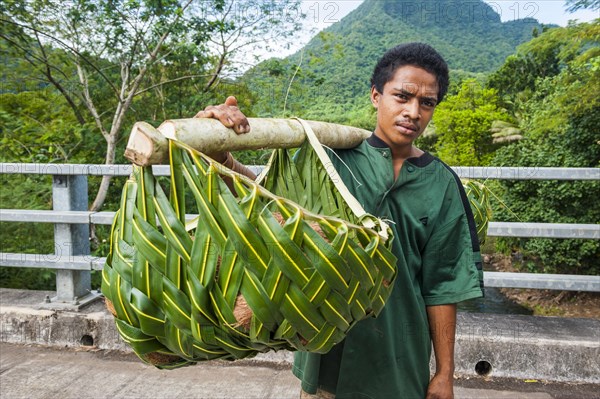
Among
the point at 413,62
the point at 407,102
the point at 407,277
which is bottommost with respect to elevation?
the point at 407,277

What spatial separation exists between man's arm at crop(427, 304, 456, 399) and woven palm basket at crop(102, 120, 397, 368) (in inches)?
20.3

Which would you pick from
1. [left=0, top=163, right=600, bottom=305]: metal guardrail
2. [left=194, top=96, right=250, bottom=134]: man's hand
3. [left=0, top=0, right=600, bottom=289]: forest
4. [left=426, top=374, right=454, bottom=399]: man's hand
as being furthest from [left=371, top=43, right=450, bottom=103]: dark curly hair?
[left=0, top=0, right=600, bottom=289]: forest

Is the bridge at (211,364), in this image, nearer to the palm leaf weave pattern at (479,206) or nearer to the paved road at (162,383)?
the paved road at (162,383)

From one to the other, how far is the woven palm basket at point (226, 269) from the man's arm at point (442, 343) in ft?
1.69

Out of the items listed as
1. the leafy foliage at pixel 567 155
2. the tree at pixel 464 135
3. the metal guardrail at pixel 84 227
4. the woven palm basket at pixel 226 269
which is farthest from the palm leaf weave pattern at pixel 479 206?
the tree at pixel 464 135

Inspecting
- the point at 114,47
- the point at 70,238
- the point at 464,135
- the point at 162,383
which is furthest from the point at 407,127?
the point at 464,135

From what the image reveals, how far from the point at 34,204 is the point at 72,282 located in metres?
2.23

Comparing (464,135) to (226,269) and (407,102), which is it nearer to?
(407,102)

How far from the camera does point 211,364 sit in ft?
9.67

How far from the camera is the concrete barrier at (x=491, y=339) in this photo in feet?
9.05

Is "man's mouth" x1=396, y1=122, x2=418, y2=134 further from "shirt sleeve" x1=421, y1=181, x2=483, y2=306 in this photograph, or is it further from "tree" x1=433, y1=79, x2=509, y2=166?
"tree" x1=433, y1=79, x2=509, y2=166

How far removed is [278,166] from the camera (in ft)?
4.70

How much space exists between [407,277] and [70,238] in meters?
2.38

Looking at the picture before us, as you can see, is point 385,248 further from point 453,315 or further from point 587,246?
point 587,246
